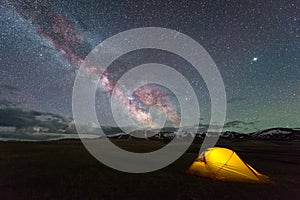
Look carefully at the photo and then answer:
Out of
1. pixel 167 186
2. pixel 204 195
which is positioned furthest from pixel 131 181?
pixel 204 195

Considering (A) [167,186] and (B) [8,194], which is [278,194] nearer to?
(A) [167,186]

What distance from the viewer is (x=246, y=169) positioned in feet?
61.5

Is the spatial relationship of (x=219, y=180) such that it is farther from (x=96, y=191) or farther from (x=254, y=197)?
(x=96, y=191)

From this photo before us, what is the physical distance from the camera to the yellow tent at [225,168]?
18.6 m

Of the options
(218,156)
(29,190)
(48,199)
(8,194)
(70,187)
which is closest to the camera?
(48,199)

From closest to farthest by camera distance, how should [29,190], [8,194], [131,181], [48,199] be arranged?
[48,199] < [8,194] < [29,190] < [131,181]

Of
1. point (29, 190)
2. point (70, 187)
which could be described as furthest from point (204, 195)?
point (29, 190)

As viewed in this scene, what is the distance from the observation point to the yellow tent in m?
18.6

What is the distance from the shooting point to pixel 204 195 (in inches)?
565

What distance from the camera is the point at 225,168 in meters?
19.0

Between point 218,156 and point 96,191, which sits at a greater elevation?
point 218,156

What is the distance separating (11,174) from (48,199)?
8.80 metres

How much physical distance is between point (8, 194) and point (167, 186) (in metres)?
7.80

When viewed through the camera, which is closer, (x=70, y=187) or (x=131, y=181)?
(x=70, y=187)
